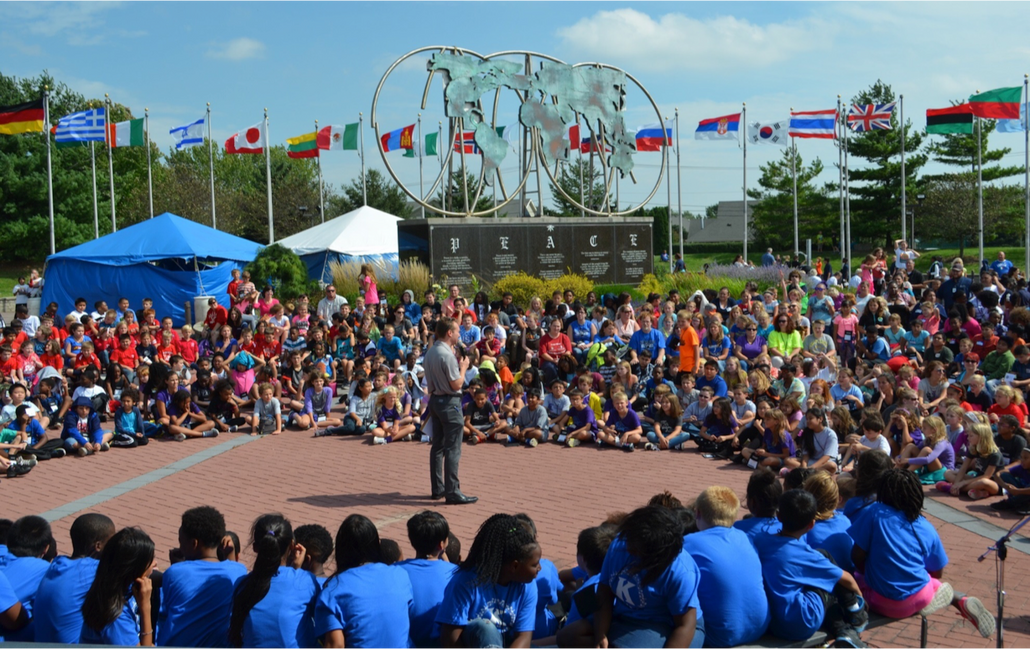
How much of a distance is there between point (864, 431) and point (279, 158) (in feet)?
220

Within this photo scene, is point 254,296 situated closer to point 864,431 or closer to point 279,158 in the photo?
point 864,431

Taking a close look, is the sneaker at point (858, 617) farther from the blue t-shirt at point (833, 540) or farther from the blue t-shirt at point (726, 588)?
the blue t-shirt at point (726, 588)

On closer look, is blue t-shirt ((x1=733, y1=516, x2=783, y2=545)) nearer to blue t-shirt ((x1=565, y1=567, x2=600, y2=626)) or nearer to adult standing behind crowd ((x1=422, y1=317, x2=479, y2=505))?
blue t-shirt ((x1=565, y1=567, x2=600, y2=626))

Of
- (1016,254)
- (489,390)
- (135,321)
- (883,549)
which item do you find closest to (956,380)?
(489,390)

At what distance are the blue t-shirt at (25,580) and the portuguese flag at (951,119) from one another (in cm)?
2826

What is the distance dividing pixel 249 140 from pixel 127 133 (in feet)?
12.8

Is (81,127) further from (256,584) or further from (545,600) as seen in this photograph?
(545,600)

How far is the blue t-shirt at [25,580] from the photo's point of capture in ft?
14.9

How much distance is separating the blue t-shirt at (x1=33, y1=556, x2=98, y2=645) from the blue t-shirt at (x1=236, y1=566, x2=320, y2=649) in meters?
0.82

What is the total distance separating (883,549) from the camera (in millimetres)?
5176

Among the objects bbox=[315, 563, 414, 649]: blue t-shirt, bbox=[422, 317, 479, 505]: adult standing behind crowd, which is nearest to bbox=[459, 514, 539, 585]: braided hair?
bbox=[315, 563, 414, 649]: blue t-shirt

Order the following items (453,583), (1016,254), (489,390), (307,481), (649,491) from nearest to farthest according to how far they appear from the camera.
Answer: (453,583) → (649,491) → (307,481) → (489,390) → (1016,254)

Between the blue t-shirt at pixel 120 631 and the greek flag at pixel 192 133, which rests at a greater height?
the greek flag at pixel 192 133

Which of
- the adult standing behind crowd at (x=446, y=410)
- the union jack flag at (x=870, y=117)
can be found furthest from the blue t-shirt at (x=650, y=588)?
the union jack flag at (x=870, y=117)
